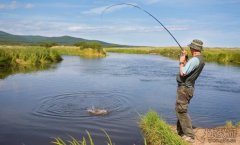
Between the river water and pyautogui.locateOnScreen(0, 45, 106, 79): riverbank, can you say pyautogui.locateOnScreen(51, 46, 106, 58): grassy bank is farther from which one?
the river water

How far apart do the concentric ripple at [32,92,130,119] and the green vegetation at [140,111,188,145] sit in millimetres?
2760

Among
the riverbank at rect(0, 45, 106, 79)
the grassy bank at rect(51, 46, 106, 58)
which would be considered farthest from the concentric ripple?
the grassy bank at rect(51, 46, 106, 58)

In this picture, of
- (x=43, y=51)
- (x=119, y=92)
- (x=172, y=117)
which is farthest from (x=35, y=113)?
(x=43, y=51)

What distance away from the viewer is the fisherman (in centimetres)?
700

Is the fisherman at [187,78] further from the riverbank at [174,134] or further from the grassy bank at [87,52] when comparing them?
the grassy bank at [87,52]

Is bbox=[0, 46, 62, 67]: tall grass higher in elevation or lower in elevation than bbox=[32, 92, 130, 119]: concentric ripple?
higher

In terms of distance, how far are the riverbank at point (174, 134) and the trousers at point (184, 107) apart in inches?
8.7

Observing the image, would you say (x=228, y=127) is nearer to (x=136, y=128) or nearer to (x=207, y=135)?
(x=207, y=135)

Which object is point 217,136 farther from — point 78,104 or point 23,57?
point 23,57

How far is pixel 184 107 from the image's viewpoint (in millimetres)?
7301

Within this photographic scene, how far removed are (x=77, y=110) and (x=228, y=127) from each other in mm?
4799

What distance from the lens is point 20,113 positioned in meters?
11.1

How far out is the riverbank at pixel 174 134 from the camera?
728 cm

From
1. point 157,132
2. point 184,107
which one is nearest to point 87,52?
point 157,132
